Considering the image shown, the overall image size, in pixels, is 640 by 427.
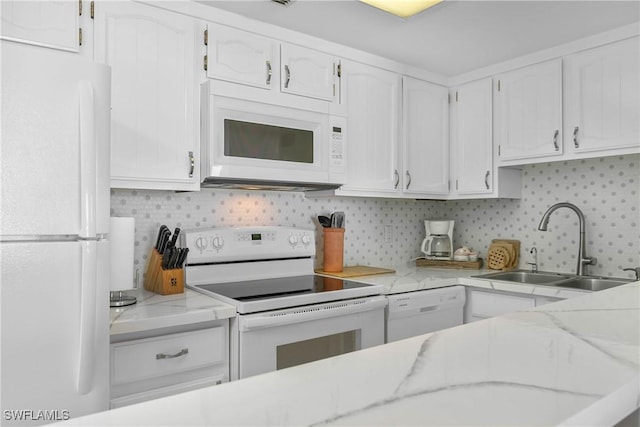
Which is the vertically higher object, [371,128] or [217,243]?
[371,128]

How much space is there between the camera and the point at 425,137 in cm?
306

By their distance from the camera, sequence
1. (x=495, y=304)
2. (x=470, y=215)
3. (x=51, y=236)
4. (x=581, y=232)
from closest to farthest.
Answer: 1. (x=51, y=236)
2. (x=495, y=304)
3. (x=581, y=232)
4. (x=470, y=215)

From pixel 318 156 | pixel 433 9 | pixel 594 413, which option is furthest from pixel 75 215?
pixel 433 9

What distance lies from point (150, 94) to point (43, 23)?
46cm

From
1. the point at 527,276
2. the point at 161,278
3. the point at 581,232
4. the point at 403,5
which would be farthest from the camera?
the point at 527,276

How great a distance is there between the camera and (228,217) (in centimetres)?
255

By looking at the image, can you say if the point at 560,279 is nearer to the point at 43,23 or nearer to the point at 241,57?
the point at 241,57

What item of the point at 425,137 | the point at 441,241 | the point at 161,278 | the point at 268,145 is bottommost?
the point at 161,278

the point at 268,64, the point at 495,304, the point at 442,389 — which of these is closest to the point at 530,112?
the point at 495,304

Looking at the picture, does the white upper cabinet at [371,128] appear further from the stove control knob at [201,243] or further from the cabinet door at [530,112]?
the stove control knob at [201,243]

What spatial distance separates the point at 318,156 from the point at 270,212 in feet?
1.60

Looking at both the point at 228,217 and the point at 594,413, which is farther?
the point at 228,217

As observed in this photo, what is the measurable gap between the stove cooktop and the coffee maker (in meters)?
1.11

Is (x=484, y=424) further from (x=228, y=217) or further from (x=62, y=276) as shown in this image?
(x=228, y=217)
